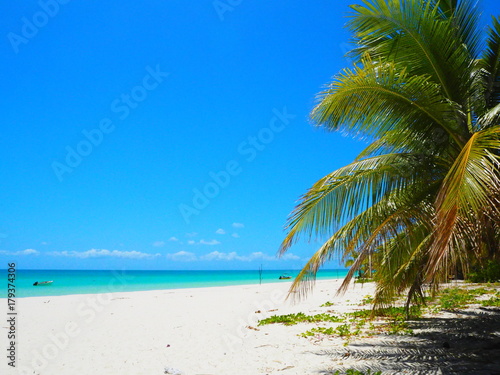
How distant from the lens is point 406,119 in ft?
16.8

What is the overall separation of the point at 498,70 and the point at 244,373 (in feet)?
18.8

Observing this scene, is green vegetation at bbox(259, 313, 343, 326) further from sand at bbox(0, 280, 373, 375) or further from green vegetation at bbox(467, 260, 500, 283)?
green vegetation at bbox(467, 260, 500, 283)

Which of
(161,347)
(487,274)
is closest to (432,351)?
(161,347)

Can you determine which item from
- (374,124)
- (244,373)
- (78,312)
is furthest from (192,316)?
(374,124)

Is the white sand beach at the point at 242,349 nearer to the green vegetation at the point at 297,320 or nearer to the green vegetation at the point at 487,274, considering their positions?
the green vegetation at the point at 297,320

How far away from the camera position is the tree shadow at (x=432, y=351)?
15.7 feet

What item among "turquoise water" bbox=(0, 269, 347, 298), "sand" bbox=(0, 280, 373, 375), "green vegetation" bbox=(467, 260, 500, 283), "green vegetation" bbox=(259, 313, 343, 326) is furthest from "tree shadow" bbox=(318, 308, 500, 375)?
"turquoise water" bbox=(0, 269, 347, 298)

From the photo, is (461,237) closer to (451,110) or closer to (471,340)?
(451,110)

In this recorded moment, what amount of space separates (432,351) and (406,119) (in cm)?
346

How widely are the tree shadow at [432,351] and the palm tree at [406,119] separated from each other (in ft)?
3.24

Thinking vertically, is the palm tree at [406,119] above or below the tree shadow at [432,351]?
above

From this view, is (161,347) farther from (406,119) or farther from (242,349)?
(406,119)

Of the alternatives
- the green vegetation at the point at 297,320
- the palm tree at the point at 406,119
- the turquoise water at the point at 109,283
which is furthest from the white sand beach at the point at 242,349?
Answer: the turquoise water at the point at 109,283

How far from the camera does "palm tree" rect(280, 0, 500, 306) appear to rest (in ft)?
15.9
